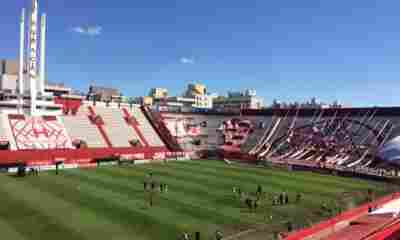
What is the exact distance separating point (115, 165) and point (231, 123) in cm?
3700

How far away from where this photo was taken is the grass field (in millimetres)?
24250

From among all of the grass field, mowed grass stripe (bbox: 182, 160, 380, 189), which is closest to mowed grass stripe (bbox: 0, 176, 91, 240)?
the grass field

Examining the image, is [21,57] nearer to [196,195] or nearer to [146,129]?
[146,129]

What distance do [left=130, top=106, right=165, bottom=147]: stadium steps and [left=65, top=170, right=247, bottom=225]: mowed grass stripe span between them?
2841 cm

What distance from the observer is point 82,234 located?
75.9ft

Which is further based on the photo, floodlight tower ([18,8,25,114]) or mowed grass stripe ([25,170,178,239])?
floodlight tower ([18,8,25,114])

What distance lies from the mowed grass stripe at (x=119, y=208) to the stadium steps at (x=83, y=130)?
23800mm

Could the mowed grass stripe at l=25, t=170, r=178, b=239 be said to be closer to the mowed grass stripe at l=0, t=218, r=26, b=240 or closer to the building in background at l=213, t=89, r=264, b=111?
the mowed grass stripe at l=0, t=218, r=26, b=240

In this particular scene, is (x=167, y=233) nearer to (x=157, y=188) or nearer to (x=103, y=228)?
(x=103, y=228)

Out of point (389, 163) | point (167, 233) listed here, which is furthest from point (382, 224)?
point (389, 163)

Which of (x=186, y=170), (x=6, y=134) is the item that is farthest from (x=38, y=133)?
(x=186, y=170)

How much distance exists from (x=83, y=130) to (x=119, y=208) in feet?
134

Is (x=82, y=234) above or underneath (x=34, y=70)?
underneath

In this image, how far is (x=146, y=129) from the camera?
7550cm
